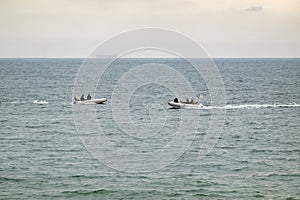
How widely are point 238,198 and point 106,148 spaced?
2010cm

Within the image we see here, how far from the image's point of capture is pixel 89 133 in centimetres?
6669

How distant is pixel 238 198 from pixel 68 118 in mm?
43031

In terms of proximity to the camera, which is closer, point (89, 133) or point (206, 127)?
point (89, 133)

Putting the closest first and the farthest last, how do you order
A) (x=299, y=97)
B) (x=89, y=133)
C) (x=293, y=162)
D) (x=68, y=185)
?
1. (x=68, y=185)
2. (x=293, y=162)
3. (x=89, y=133)
4. (x=299, y=97)

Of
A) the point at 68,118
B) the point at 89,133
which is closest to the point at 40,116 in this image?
the point at 68,118

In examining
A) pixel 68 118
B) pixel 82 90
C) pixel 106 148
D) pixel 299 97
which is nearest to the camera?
pixel 106 148

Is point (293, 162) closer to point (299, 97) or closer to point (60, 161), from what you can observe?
point (60, 161)

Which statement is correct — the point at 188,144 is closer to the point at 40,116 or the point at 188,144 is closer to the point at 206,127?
the point at 206,127

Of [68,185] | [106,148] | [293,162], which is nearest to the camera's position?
[68,185]

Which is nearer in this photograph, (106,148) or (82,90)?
(106,148)

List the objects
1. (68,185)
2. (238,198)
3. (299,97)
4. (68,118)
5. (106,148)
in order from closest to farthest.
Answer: (238,198) < (68,185) < (106,148) < (68,118) < (299,97)

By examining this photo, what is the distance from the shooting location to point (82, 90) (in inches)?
5285

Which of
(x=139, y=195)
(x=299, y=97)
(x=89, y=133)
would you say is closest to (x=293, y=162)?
(x=139, y=195)

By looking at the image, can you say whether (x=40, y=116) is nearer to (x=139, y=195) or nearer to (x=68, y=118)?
(x=68, y=118)
